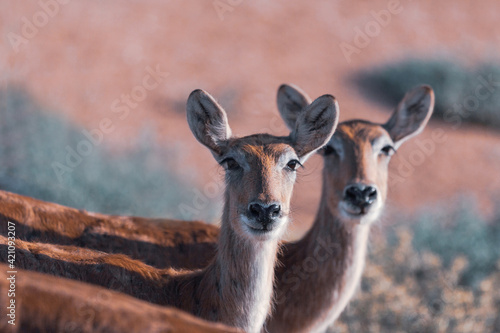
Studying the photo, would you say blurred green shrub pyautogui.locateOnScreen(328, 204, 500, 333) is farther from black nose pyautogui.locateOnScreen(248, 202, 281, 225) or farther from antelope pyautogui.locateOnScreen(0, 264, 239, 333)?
antelope pyautogui.locateOnScreen(0, 264, 239, 333)

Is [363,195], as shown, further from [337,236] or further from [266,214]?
[266,214]

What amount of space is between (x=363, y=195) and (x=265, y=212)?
211 centimetres

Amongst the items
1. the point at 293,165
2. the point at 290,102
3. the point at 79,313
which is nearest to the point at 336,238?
the point at 293,165

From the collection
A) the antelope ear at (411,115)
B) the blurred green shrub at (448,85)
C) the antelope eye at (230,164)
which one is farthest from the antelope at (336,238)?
the blurred green shrub at (448,85)

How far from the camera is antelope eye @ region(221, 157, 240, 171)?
6249mm

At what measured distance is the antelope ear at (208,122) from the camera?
6402 millimetres

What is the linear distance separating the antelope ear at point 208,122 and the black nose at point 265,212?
3.15 feet

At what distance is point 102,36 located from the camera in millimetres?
24781

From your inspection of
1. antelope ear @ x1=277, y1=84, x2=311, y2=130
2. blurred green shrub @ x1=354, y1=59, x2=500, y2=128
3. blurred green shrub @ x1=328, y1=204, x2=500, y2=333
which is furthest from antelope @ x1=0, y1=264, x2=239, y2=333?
blurred green shrub @ x1=354, y1=59, x2=500, y2=128

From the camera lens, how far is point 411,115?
348 inches

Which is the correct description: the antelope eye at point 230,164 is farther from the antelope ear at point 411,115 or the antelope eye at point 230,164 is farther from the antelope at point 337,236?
the antelope ear at point 411,115

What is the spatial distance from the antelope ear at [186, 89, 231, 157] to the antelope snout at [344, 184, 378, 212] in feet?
6.08

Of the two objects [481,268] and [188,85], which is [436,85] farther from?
[481,268]

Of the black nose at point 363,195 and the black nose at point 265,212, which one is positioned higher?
the black nose at point 363,195
